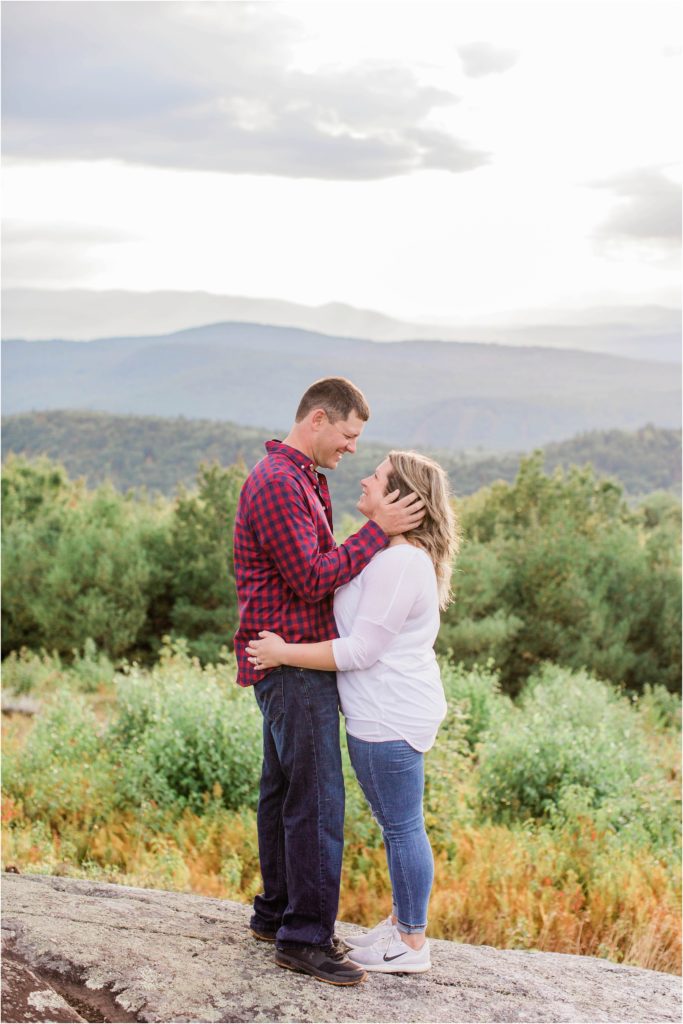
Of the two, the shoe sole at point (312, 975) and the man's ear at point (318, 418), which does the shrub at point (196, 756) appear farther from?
the man's ear at point (318, 418)

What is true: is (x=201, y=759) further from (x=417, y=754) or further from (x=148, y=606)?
(x=148, y=606)

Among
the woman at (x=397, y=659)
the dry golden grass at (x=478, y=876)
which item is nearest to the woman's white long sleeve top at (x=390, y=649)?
the woman at (x=397, y=659)

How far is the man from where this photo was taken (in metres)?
3.74

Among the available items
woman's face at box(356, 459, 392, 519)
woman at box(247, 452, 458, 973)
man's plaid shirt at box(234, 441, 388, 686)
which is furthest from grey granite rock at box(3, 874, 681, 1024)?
woman's face at box(356, 459, 392, 519)

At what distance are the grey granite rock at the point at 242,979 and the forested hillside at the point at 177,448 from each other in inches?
2903

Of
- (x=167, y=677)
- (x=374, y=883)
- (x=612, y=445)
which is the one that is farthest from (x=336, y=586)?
(x=612, y=445)

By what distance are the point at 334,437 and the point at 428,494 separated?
0.43 meters

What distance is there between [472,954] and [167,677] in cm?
679

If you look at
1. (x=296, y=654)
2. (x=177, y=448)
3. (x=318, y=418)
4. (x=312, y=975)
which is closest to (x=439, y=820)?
(x=312, y=975)

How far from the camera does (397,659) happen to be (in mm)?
3777

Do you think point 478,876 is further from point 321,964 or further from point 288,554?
point 288,554

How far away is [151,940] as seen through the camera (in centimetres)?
402

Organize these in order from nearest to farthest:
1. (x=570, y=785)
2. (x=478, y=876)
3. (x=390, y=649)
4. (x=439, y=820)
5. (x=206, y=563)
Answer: (x=390, y=649)
(x=478, y=876)
(x=439, y=820)
(x=570, y=785)
(x=206, y=563)

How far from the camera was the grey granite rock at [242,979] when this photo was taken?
358cm
